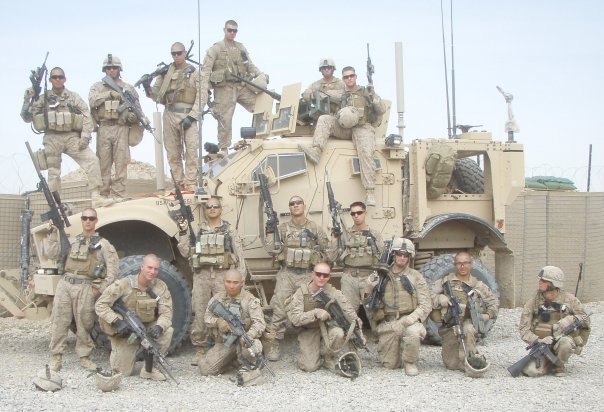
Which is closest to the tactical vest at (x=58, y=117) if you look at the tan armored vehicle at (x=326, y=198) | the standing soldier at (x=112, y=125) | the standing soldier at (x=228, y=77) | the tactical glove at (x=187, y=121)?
the standing soldier at (x=112, y=125)

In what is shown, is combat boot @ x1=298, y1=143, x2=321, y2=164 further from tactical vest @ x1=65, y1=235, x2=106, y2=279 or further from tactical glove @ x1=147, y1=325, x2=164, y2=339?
tactical glove @ x1=147, y1=325, x2=164, y2=339

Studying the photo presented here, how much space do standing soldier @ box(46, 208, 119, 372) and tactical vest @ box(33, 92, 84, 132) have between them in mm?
2080

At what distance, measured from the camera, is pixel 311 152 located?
347 inches

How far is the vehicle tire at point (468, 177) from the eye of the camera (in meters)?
9.92

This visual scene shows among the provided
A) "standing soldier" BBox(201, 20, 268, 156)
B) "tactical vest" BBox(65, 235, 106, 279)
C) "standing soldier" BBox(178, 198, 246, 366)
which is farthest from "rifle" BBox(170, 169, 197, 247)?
"standing soldier" BBox(201, 20, 268, 156)

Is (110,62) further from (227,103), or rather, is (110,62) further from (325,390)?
(325,390)

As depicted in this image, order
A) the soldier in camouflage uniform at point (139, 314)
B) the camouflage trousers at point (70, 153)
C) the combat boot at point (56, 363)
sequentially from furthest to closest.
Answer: the camouflage trousers at point (70, 153) → the combat boot at point (56, 363) → the soldier in camouflage uniform at point (139, 314)

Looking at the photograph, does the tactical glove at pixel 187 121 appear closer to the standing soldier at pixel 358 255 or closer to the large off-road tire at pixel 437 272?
the standing soldier at pixel 358 255

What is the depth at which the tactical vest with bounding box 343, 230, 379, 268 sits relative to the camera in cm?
826

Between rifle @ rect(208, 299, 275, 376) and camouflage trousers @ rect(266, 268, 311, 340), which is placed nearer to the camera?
rifle @ rect(208, 299, 275, 376)

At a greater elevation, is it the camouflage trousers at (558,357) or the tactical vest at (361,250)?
the tactical vest at (361,250)

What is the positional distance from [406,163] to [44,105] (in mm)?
4082

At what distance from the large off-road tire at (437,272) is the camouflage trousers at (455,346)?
0.94 meters

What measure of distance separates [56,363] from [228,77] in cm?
415
